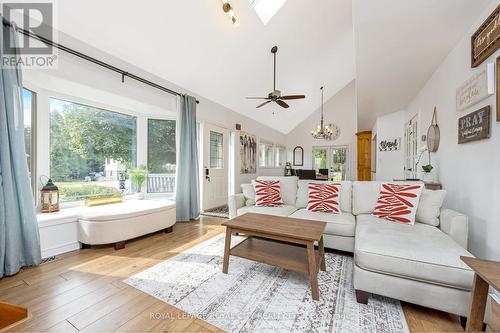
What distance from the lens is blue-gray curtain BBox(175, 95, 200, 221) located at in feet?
12.1

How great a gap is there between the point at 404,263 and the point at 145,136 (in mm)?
3991

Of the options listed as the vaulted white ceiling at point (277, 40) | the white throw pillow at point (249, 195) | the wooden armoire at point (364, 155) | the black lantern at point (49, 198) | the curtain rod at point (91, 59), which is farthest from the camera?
the wooden armoire at point (364, 155)

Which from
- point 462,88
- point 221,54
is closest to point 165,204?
point 221,54

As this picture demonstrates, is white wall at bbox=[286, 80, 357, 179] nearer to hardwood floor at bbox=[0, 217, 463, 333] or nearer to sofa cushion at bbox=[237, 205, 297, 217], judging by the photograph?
sofa cushion at bbox=[237, 205, 297, 217]

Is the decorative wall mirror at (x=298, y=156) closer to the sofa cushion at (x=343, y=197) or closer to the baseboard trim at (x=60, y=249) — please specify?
the sofa cushion at (x=343, y=197)

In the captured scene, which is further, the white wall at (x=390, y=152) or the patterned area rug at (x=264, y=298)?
the white wall at (x=390, y=152)

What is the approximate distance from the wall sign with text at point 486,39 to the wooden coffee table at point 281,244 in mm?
2053

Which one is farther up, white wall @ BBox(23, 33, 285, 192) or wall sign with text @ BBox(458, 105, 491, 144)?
white wall @ BBox(23, 33, 285, 192)

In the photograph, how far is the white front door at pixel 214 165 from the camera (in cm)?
453

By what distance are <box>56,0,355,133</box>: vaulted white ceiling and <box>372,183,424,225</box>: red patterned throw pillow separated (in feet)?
10.4

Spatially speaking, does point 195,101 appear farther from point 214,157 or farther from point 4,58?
point 4,58

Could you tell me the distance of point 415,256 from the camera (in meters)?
1.43

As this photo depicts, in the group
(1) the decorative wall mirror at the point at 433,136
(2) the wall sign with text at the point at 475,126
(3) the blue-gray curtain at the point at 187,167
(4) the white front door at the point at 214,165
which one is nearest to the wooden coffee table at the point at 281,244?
(2) the wall sign with text at the point at 475,126
